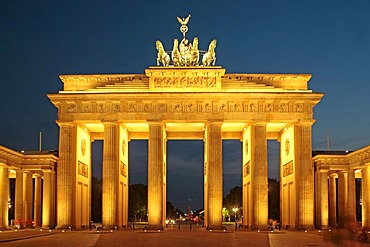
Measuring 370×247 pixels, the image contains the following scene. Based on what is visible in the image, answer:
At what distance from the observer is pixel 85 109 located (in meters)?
62.1

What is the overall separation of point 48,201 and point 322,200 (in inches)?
1199

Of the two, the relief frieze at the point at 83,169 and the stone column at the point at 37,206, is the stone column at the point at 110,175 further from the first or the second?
the stone column at the point at 37,206

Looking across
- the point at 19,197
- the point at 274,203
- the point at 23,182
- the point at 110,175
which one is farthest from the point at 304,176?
the point at 274,203

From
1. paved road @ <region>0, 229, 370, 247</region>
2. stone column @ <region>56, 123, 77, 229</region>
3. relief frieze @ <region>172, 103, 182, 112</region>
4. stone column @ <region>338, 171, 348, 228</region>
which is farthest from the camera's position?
stone column @ <region>338, 171, 348, 228</region>

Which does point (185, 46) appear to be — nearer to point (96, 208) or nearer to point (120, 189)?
point (120, 189)

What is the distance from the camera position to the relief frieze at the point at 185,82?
62375 mm

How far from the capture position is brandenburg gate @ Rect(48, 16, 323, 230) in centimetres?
6091

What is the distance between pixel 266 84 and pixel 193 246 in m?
32.7

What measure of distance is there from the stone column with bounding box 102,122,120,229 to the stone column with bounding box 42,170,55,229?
6.61m

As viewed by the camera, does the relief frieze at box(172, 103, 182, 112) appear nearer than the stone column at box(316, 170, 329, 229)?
Yes

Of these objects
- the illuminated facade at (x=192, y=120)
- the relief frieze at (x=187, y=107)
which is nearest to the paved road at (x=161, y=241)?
the illuminated facade at (x=192, y=120)

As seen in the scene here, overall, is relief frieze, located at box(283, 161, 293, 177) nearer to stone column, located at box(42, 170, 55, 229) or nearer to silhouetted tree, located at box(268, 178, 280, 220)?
stone column, located at box(42, 170, 55, 229)

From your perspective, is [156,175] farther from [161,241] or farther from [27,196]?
[161,241]

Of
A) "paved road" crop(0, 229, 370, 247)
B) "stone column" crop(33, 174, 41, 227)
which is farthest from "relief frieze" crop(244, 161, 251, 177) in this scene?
"stone column" crop(33, 174, 41, 227)
